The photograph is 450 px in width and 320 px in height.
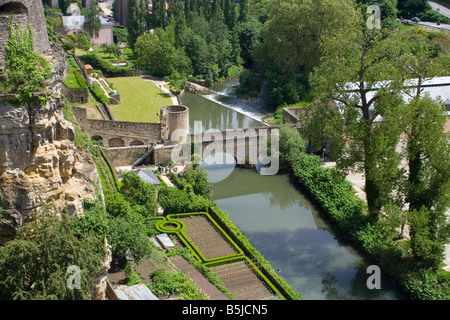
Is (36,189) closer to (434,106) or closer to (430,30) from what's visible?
(434,106)

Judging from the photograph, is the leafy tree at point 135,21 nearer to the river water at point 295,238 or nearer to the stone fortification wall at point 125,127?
the stone fortification wall at point 125,127

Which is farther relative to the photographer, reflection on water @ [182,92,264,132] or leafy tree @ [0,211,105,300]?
reflection on water @ [182,92,264,132]

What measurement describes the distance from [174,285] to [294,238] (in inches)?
319

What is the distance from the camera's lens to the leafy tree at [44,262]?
1325 cm

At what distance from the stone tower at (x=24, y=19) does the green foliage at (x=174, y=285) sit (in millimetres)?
8348

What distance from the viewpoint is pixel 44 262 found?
13578 mm

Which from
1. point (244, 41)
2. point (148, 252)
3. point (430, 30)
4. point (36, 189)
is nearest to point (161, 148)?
point (148, 252)

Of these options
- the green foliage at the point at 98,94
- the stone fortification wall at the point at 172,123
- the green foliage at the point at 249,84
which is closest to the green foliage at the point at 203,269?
the stone fortification wall at the point at 172,123

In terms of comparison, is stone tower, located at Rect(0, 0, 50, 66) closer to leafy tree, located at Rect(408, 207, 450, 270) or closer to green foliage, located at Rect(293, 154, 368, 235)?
green foliage, located at Rect(293, 154, 368, 235)

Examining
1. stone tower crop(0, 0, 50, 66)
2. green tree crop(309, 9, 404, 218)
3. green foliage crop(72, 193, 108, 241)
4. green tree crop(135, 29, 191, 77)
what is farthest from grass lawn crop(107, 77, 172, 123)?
green foliage crop(72, 193, 108, 241)

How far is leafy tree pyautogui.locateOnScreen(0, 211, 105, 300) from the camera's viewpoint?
1325 centimetres

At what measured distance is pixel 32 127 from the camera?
46.4 feet

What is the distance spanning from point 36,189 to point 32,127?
1583mm

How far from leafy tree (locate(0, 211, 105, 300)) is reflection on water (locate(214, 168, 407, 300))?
10.2 metres
